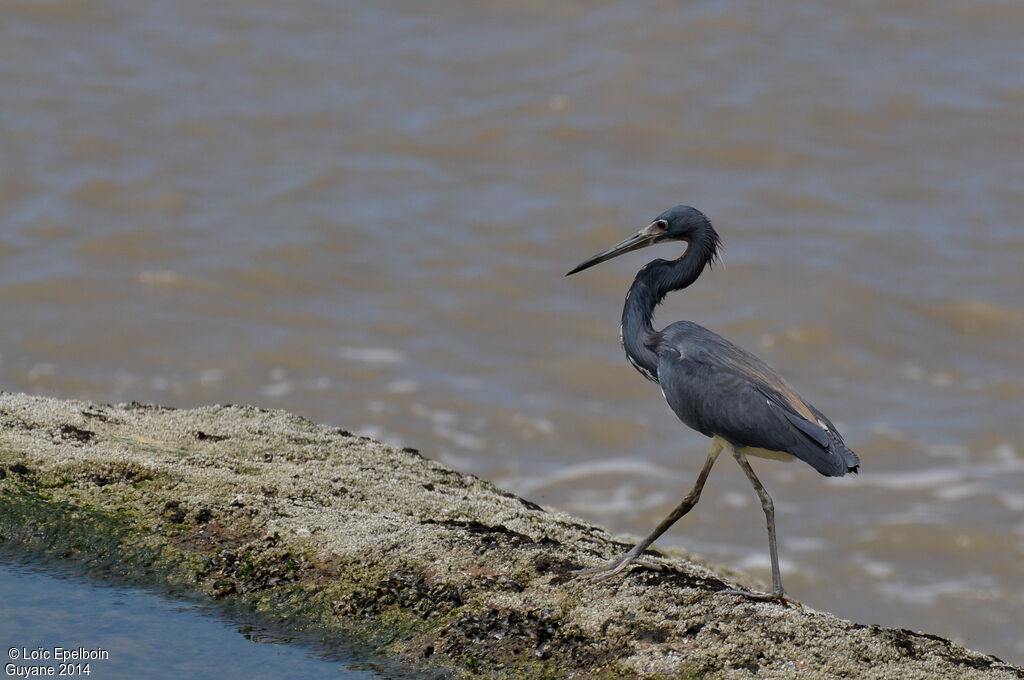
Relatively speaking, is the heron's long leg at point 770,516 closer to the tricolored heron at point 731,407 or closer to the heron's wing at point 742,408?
the tricolored heron at point 731,407

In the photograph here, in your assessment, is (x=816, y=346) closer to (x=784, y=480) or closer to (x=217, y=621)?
(x=784, y=480)

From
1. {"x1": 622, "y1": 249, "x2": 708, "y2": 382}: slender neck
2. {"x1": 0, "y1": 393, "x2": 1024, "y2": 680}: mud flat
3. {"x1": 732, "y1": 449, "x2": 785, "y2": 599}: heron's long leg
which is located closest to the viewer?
{"x1": 0, "y1": 393, "x2": 1024, "y2": 680}: mud flat

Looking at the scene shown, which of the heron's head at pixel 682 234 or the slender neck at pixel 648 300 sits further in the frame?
the heron's head at pixel 682 234

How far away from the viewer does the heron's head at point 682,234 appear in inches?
259

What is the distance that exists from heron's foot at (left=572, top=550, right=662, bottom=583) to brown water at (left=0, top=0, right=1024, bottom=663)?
6.90 m

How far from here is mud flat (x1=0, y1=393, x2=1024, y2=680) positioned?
4.45m

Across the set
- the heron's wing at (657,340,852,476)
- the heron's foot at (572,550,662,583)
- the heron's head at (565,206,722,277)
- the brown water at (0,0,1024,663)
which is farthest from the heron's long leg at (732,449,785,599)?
the brown water at (0,0,1024,663)

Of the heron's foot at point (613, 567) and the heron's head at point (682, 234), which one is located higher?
the heron's head at point (682, 234)

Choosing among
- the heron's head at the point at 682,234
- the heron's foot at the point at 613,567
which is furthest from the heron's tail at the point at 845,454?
the heron's head at the point at 682,234

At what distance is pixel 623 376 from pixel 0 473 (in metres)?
10.9

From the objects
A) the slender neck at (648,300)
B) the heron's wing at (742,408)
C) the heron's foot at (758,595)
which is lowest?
the heron's foot at (758,595)

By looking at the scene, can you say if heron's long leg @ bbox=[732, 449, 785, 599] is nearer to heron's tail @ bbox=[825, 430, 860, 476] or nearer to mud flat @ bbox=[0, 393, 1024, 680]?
mud flat @ bbox=[0, 393, 1024, 680]

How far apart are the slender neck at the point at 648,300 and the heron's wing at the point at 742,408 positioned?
311 mm

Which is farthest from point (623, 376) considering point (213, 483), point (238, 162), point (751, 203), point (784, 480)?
point (213, 483)
